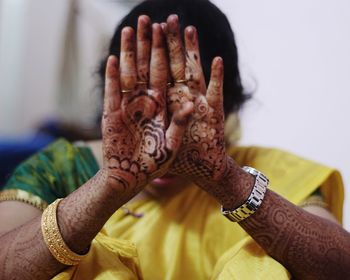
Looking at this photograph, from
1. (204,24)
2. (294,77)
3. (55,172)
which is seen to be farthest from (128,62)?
(294,77)

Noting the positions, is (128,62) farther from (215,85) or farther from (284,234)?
(284,234)

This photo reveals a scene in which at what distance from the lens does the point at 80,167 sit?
995 mm

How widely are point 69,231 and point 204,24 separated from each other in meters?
0.44

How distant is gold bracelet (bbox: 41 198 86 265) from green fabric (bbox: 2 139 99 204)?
206 mm

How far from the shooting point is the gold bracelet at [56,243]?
2.28 ft

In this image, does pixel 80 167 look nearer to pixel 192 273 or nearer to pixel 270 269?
pixel 192 273

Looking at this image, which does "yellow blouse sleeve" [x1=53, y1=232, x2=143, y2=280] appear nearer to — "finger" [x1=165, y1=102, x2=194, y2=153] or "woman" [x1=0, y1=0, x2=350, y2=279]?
"woman" [x1=0, y1=0, x2=350, y2=279]

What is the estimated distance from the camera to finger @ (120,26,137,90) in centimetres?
65

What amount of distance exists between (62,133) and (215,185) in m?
1.56

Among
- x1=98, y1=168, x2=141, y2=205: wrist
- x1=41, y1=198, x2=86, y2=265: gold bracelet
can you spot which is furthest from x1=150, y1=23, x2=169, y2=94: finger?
x1=41, y1=198, x2=86, y2=265: gold bracelet

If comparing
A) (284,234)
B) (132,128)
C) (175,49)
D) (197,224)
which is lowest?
(197,224)

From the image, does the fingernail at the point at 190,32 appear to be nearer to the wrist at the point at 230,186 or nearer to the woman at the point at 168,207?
the woman at the point at 168,207

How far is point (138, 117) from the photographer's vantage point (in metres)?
0.66

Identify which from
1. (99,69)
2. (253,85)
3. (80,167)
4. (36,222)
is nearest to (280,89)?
(253,85)
